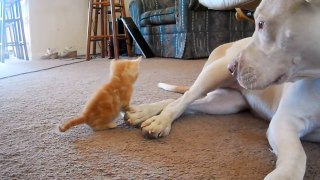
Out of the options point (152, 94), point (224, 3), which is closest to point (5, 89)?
point (152, 94)

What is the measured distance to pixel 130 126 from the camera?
1218 mm

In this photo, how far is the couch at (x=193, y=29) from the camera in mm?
3705

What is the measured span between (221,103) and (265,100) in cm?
20

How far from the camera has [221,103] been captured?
4.73 ft

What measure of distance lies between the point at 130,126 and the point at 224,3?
83 centimetres

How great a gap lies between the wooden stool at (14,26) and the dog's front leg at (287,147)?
476 centimetres

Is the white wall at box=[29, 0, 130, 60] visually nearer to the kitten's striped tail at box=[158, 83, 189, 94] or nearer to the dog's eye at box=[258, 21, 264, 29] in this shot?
the kitten's striped tail at box=[158, 83, 189, 94]

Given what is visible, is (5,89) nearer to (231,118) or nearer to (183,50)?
(231,118)

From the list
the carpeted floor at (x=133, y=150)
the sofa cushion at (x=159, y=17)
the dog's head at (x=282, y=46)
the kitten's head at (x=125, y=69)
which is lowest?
the carpeted floor at (x=133, y=150)

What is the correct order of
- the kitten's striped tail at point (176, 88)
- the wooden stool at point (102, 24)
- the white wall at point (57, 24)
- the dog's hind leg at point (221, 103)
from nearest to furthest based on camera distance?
1. the dog's hind leg at point (221, 103)
2. the kitten's striped tail at point (176, 88)
3. the wooden stool at point (102, 24)
4. the white wall at point (57, 24)

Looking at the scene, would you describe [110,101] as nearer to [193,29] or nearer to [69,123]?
[69,123]

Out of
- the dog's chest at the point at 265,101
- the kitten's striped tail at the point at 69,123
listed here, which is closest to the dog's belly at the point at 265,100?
the dog's chest at the point at 265,101

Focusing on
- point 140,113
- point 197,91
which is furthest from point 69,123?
point 197,91

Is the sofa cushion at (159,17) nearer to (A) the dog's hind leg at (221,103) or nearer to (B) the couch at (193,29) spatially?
(B) the couch at (193,29)
